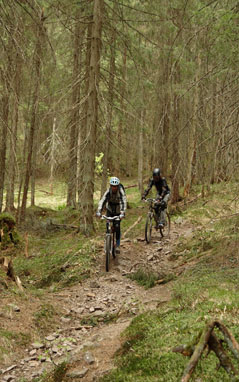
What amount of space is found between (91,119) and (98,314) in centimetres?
679

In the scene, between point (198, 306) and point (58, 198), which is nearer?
point (198, 306)

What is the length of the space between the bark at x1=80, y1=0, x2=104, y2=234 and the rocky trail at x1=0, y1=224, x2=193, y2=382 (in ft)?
6.00

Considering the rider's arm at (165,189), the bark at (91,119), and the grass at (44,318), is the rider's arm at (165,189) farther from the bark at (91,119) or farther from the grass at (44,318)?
the grass at (44,318)

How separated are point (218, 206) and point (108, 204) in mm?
7068

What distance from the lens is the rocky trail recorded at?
4230mm

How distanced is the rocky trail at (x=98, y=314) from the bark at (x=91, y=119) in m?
1.83

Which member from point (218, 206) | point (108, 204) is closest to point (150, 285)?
point (108, 204)

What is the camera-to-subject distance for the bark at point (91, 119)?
1096 cm

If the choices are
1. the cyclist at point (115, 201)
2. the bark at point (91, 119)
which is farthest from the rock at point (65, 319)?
the bark at point (91, 119)

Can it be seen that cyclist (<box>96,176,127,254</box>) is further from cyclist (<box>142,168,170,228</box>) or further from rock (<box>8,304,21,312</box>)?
rock (<box>8,304,21,312</box>)

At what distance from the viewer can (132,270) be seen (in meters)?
8.81

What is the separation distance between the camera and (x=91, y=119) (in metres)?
11.2

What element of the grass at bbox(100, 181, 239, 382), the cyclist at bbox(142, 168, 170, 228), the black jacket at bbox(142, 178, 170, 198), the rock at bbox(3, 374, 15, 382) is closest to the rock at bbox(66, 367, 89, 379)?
the grass at bbox(100, 181, 239, 382)

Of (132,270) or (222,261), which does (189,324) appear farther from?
(132,270)
